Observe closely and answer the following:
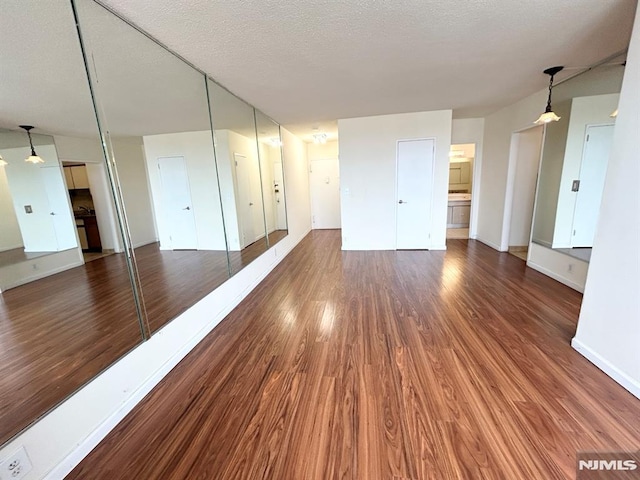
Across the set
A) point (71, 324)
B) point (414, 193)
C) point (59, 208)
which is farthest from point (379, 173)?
point (71, 324)

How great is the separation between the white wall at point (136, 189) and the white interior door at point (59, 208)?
1.23 feet

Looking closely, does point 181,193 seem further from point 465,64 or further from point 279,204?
point 465,64

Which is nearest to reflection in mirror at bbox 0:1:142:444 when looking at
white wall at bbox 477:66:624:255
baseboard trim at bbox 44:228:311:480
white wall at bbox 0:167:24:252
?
white wall at bbox 0:167:24:252

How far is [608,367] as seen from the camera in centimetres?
176

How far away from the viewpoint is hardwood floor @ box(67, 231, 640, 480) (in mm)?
1285

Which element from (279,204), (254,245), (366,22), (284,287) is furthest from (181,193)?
(279,204)

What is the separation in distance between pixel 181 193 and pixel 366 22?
2.25m

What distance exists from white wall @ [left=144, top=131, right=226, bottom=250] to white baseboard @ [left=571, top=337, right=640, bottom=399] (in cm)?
A: 338

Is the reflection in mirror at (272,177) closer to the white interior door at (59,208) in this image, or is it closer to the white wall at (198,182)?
the white wall at (198,182)

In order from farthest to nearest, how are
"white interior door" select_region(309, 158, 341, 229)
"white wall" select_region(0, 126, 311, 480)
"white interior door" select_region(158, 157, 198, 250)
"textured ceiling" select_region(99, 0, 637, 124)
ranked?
"white interior door" select_region(309, 158, 341, 229) < "white interior door" select_region(158, 157, 198, 250) < "textured ceiling" select_region(99, 0, 637, 124) < "white wall" select_region(0, 126, 311, 480)

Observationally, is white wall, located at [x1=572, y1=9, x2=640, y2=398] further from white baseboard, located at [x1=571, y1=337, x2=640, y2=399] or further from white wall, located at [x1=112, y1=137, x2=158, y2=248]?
white wall, located at [x1=112, y1=137, x2=158, y2=248]

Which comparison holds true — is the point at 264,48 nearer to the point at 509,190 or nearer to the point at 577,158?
the point at 577,158

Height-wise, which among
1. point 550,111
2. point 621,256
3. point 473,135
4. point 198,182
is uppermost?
point 473,135

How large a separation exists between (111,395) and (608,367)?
10.6 ft
